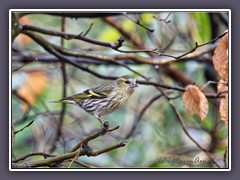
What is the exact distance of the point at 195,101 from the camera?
2.18 m

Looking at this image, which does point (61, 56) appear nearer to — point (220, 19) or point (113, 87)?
point (113, 87)

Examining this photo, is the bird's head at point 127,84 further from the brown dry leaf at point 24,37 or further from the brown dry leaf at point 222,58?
the brown dry leaf at point 24,37

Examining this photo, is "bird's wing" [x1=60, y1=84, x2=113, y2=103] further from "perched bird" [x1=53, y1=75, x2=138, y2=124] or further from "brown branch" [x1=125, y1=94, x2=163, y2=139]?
"brown branch" [x1=125, y1=94, x2=163, y2=139]

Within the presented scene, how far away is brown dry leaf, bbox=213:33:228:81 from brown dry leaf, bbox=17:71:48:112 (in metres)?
0.72

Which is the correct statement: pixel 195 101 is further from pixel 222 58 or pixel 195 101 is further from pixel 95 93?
pixel 95 93

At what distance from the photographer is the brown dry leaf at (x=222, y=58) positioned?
213 centimetres

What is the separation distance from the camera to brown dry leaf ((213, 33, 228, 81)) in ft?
6.98

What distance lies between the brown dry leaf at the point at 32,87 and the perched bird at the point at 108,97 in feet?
1.33

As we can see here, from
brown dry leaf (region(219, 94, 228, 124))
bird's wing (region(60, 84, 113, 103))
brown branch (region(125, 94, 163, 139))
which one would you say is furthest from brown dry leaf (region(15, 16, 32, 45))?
brown dry leaf (region(219, 94, 228, 124))
